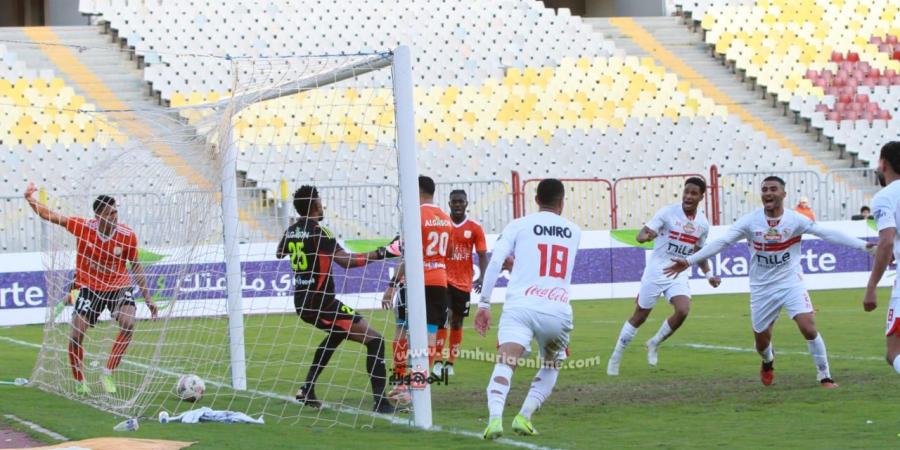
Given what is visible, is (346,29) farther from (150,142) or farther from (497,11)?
(150,142)

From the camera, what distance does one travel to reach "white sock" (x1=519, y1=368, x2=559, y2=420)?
30.0 ft

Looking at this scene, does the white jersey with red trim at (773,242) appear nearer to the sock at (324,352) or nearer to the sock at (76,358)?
the sock at (324,352)

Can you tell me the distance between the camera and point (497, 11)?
3503 centimetres

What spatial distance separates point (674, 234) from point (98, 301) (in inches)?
234

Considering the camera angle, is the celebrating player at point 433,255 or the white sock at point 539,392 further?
the celebrating player at point 433,255

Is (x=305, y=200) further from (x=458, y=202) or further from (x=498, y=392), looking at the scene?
(x=458, y=202)

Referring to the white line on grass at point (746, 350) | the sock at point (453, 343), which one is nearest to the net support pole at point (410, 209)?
the sock at point (453, 343)

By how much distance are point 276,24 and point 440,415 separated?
2330cm

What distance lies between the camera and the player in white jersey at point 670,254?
13.6m

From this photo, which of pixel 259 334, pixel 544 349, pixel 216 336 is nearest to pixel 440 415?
pixel 544 349

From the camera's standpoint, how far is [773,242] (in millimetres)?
12000

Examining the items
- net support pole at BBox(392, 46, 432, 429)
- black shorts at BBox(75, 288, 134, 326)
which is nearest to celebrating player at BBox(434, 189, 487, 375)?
black shorts at BBox(75, 288, 134, 326)

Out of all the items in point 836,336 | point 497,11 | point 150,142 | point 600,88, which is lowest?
point 836,336

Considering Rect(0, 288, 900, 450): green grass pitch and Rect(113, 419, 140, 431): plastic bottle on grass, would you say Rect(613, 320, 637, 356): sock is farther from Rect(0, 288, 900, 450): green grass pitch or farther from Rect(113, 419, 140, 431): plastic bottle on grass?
Rect(113, 419, 140, 431): plastic bottle on grass
